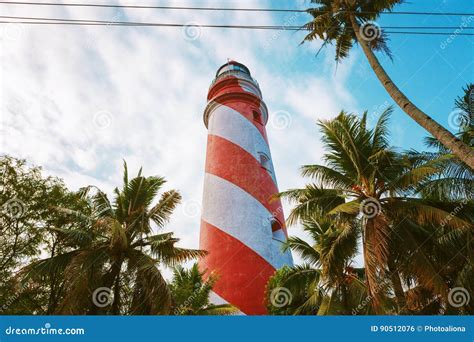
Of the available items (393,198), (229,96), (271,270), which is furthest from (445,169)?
(229,96)

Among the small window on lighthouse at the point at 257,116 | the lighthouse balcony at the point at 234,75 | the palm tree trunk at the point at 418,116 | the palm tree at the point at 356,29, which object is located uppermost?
the lighthouse balcony at the point at 234,75

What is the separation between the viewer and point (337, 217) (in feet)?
35.0

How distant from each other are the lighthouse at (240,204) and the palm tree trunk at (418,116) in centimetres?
498

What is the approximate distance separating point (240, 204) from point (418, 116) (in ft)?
29.5

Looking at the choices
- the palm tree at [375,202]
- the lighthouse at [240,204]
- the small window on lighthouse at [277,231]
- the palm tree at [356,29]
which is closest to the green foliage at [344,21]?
the palm tree at [356,29]

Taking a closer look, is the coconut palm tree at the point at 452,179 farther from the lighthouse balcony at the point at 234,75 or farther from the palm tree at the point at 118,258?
the lighthouse balcony at the point at 234,75

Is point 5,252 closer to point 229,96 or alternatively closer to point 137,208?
point 137,208

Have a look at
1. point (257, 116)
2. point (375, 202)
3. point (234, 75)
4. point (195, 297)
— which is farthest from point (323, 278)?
A: point (234, 75)

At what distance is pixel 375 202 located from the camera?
10.2 metres

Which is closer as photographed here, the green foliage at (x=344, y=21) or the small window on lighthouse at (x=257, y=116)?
the green foliage at (x=344, y=21)

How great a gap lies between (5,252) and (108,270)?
4487mm

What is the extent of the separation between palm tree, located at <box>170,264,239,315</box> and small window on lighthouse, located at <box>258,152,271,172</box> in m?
6.47

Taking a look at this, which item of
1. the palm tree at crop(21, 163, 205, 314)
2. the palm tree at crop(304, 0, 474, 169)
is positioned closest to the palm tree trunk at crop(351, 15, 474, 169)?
the palm tree at crop(304, 0, 474, 169)

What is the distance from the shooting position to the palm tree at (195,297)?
Result: 12.0m
